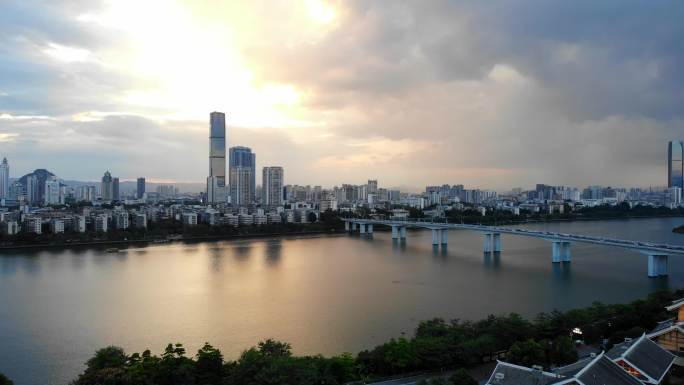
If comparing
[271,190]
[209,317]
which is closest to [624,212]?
[271,190]

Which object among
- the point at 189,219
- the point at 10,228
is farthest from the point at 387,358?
the point at 189,219

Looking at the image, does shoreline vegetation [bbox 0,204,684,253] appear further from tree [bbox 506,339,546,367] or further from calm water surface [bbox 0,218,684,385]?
tree [bbox 506,339,546,367]

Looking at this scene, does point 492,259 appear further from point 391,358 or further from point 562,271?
point 391,358

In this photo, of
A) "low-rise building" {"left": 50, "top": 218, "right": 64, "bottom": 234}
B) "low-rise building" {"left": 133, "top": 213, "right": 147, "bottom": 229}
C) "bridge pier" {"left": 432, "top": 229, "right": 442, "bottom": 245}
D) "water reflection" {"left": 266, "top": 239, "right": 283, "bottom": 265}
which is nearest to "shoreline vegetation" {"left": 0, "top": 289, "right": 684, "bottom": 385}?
"water reflection" {"left": 266, "top": 239, "right": 283, "bottom": 265}

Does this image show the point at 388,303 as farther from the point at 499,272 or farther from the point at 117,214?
the point at 117,214

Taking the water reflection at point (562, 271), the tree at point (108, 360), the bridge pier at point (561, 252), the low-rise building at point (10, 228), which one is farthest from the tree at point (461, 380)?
the low-rise building at point (10, 228)

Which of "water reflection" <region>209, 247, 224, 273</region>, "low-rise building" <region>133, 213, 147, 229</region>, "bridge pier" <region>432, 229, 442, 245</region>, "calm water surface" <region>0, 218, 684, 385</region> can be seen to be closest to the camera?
"calm water surface" <region>0, 218, 684, 385</region>

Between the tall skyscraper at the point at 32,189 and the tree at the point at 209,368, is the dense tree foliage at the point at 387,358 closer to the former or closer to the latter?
the tree at the point at 209,368
